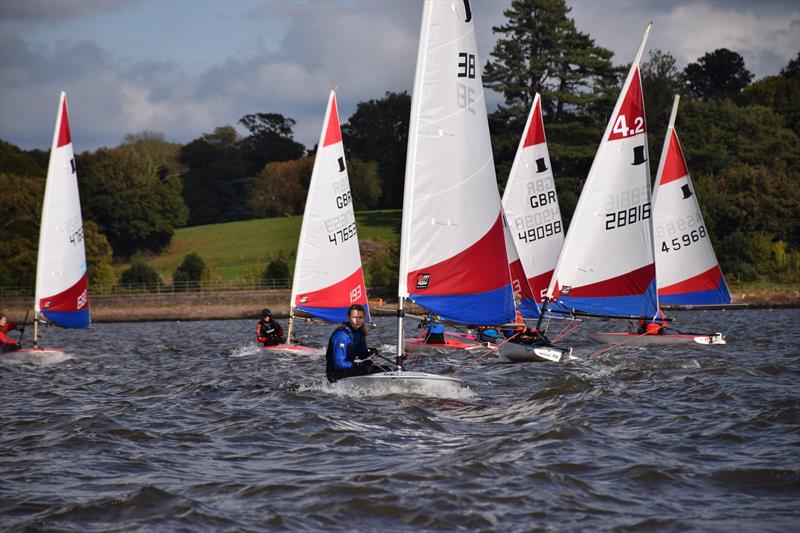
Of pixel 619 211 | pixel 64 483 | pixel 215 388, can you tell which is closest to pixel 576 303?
pixel 619 211

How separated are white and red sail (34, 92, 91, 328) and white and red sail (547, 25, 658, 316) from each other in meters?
13.0

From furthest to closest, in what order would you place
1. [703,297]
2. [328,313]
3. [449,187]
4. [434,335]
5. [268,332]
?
[703,297] < [328,313] < [268,332] < [434,335] < [449,187]

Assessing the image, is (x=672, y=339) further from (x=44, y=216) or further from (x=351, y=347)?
(x=44, y=216)

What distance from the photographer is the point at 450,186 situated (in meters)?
15.2

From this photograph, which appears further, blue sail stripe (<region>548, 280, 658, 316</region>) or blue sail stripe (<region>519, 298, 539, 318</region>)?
blue sail stripe (<region>519, 298, 539, 318</region>)

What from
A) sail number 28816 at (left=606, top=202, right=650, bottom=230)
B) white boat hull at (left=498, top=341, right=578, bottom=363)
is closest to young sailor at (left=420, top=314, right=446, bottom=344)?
Result: white boat hull at (left=498, top=341, right=578, bottom=363)

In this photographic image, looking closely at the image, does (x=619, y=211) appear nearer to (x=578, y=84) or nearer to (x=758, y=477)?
(x=758, y=477)

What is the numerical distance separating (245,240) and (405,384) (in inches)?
2837

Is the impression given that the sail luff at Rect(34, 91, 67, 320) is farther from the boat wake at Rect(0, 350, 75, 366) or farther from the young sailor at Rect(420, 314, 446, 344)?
the young sailor at Rect(420, 314, 446, 344)

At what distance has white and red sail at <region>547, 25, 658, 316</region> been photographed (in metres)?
21.5

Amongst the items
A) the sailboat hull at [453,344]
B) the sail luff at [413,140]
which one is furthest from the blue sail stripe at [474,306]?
the sailboat hull at [453,344]

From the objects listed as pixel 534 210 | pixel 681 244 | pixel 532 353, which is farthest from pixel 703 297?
pixel 532 353

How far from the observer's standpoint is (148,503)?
8.86 meters

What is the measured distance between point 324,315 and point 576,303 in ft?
22.5
